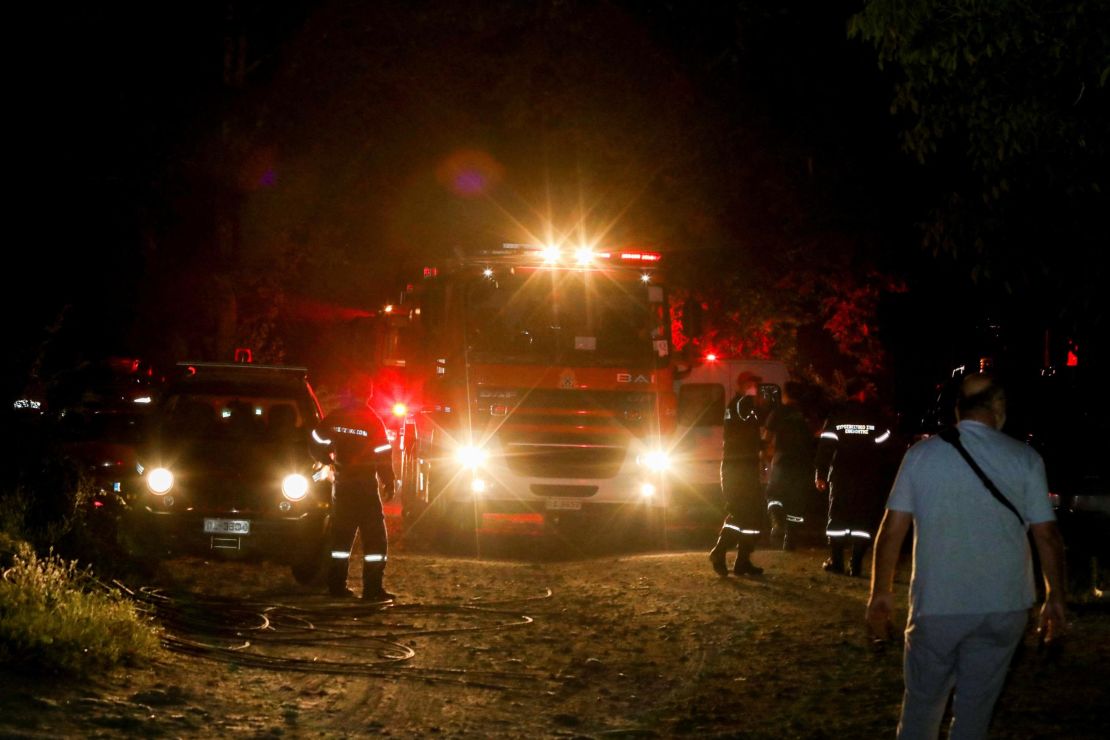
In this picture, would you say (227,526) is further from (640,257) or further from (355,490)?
(640,257)

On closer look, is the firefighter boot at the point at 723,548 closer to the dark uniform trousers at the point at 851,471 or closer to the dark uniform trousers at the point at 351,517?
the dark uniform trousers at the point at 851,471

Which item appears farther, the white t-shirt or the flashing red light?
the flashing red light

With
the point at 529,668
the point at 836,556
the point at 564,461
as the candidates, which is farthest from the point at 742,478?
the point at 564,461

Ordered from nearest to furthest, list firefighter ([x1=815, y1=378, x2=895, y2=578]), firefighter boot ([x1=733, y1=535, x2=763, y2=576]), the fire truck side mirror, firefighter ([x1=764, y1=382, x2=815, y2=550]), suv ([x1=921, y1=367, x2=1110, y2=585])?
suv ([x1=921, y1=367, x2=1110, y2=585])
firefighter boot ([x1=733, y1=535, x2=763, y2=576])
firefighter ([x1=815, y1=378, x2=895, y2=578])
firefighter ([x1=764, y1=382, x2=815, y2=550])
the fire truck side mirror

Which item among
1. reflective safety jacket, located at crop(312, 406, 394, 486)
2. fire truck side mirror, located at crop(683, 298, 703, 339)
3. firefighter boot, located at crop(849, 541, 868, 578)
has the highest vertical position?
fire truck side mirror, located at crop(683, 298, 703, 339)

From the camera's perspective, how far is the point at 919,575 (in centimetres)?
582

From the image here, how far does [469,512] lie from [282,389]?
374 cm

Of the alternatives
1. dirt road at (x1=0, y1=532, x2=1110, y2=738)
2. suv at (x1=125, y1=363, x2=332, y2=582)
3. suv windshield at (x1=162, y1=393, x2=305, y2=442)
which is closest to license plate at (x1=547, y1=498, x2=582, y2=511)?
dirt road at (x1=0, y1=532, x2=1110, y2=738)

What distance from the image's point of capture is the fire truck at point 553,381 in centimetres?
1736

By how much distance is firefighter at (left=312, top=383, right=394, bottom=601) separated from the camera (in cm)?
1248

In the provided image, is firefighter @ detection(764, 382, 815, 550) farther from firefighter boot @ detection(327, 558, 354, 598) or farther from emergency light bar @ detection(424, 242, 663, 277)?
firefighter boot @ detection(327, 558, 354, 598)

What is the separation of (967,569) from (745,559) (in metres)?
7.99

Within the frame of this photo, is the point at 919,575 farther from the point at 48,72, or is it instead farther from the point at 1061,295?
the point at 48,72

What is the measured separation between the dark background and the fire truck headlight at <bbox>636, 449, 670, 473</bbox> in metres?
3.52
